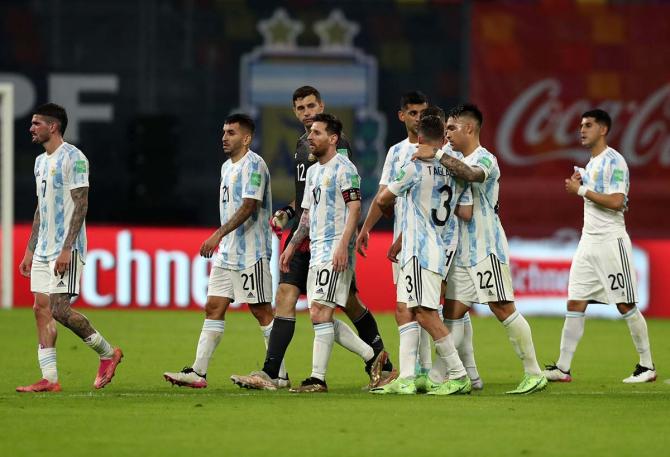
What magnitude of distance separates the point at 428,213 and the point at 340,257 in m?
0.63

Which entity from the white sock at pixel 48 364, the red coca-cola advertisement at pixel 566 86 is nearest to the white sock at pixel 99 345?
the white sock at pixel 48 364

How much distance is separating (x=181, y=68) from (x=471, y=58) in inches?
160

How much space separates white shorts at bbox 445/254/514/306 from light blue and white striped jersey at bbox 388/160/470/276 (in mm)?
305

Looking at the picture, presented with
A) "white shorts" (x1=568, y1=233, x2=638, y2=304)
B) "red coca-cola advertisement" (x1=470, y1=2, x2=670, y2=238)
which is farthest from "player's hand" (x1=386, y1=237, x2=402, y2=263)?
"red coca-cola advertisement" (x1=470, y1=2, x2=670, y2=238)

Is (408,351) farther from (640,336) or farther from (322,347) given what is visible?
(640,336)

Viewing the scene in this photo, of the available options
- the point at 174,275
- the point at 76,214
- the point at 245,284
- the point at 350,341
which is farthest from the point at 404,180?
the point at 174,275

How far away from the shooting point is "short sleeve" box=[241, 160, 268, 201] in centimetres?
1045

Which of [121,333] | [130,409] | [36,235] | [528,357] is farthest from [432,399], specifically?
[121,333]

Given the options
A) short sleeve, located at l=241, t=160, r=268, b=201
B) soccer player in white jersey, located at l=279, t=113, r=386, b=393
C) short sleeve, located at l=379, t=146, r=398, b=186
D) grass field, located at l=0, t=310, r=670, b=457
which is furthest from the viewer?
short sleeve, located at l=379, t=146, r=398, b=186

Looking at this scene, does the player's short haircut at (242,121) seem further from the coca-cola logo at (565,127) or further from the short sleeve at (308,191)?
the coca-cola logo at (565,127)

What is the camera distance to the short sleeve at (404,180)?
9812 millimetres

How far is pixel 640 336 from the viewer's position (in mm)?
11391

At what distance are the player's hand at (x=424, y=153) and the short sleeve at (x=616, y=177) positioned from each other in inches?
77.9

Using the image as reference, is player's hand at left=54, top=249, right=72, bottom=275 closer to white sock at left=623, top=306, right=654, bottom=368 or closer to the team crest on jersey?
white sock at left=623, top=306, right=654, bottom=368
